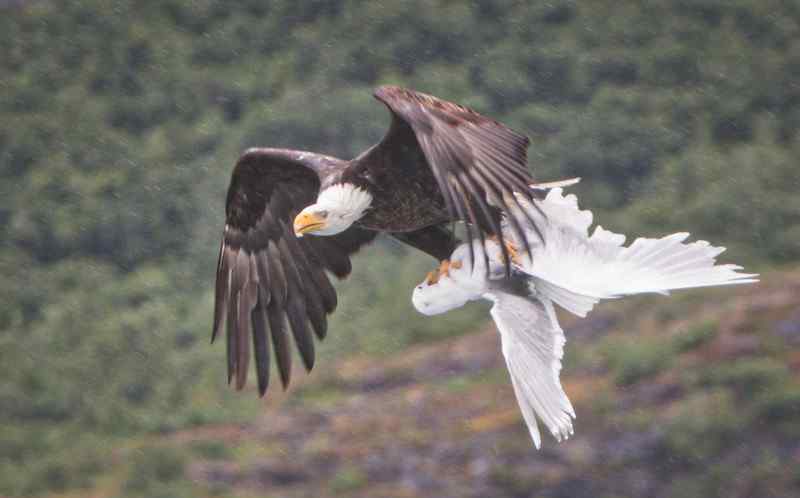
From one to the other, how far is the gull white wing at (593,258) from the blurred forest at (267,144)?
1151 cm

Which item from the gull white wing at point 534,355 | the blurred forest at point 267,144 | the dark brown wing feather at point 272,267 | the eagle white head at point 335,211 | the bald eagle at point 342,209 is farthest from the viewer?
the blurred forest at point 267,144

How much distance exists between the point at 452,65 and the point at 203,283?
5.98 m

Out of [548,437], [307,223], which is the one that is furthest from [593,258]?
[548,437]

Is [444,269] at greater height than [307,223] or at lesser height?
lesser

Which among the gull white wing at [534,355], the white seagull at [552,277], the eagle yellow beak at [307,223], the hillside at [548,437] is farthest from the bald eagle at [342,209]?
the hillside at [548,437]

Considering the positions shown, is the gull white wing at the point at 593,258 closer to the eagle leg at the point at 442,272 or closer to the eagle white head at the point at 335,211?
the eagle leg at the point at 442,272

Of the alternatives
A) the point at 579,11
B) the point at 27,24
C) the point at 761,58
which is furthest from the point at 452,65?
the point at 27,24

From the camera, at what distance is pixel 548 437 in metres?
19.0

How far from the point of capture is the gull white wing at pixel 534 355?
6641 millimetres

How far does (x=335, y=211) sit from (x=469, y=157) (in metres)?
0.81

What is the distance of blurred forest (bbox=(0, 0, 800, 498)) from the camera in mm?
20641

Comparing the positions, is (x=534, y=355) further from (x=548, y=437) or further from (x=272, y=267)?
(x=548, y=437)

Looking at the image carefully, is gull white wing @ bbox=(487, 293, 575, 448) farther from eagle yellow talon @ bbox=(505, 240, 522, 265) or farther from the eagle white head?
the eagle white head

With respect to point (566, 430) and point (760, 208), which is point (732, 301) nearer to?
point (760, 208)
